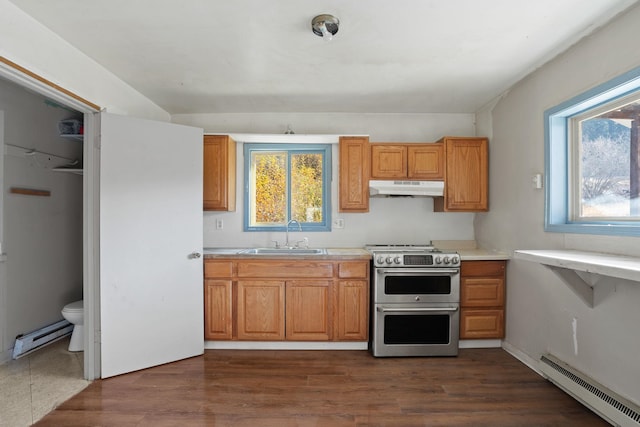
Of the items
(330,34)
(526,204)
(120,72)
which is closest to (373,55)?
(330,34)

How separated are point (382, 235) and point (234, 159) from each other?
73.6 inches

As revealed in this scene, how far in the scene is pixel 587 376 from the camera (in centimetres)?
208

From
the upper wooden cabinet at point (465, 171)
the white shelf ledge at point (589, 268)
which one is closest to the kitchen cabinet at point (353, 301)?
the upper wooden cabinet at point (465, 171)

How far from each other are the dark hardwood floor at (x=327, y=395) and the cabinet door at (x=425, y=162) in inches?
69.5

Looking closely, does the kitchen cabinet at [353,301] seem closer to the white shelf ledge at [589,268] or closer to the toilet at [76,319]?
the white shelf ledge at [589,268]

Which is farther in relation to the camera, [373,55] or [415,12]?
[373,55]

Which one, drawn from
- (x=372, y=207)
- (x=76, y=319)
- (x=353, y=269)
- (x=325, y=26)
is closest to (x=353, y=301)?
(x=353, y=269)

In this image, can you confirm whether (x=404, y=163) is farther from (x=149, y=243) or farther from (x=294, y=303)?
(x=149, y=243)

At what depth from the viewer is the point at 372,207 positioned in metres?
3.63

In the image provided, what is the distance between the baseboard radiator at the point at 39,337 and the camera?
2.78m

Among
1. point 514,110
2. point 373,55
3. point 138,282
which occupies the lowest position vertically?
point 138,282

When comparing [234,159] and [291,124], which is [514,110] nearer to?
[291,124]

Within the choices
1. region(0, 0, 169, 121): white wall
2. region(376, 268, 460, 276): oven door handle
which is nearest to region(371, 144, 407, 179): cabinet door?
region(376, 268, 460, 276): oven door handle

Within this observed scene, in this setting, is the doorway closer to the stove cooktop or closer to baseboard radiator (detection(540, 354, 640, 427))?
the stove cooktop
